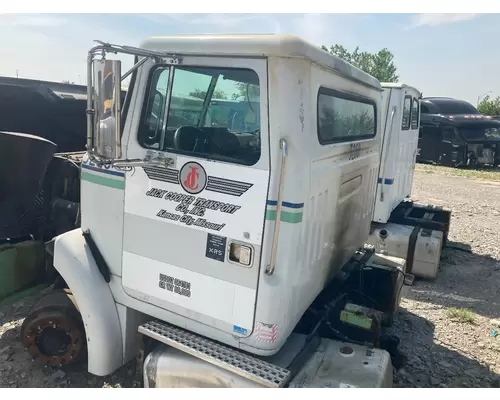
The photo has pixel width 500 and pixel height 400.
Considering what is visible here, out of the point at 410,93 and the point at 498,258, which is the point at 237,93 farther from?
the point at 498,258

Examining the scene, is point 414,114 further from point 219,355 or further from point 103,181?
point 219,355

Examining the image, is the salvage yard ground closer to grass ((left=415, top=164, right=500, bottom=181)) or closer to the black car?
grass ((left=415, top=164, right=500, bottom=181))

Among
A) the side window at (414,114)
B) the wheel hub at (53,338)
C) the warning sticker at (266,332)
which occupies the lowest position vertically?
the wheel hub at (53,338)

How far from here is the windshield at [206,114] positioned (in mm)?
2537

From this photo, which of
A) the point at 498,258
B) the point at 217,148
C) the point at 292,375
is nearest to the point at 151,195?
the point at 217,148

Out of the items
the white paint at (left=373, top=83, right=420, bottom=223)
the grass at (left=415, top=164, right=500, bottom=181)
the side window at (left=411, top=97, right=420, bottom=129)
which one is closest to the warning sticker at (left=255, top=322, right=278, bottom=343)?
the white paint at (left=373, top=83, right=420, bottom=223)

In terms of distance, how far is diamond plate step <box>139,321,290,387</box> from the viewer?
2.52m

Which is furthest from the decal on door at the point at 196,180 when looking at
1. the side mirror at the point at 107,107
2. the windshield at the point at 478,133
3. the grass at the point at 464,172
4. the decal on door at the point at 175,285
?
the windshield at the point at 478,133

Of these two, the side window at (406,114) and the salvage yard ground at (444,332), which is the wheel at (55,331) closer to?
the salvage yard ground at (444,332)

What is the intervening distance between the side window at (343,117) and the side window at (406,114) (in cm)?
279

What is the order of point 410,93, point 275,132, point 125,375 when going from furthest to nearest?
point 410,93 → point 125,375 → point 275,132

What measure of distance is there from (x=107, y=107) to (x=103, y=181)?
851 mm

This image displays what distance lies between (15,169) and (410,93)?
5.39 metres

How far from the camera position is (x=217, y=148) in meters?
2.63
